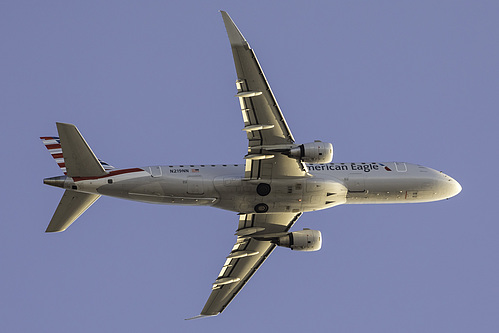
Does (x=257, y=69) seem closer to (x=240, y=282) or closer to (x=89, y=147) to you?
(x=89, y=147)

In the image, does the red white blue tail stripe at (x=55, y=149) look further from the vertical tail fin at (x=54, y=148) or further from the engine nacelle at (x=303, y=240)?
the engine nacelle at (x=303, y=240)

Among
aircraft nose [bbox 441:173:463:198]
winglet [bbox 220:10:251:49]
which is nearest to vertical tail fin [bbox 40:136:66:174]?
winglet [bbox 220:10:251:49]

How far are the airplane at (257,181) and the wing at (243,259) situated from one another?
78 mm

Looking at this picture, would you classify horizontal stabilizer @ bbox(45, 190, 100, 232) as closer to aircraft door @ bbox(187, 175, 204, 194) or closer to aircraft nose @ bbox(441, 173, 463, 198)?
aircraft door @ bbox(187, 175, 204, 194)

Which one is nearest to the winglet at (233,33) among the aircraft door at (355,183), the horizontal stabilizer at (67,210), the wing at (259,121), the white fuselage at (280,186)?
the wing at (259,121)

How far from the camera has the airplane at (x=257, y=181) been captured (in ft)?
171

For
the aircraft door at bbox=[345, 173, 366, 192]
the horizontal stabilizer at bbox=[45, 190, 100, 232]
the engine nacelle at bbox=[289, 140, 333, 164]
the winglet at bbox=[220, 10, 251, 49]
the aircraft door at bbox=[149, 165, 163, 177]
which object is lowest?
the horizontal stabilizer at bbox=[45, 190, 100, 232]

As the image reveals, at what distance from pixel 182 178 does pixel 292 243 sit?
9.80 metres

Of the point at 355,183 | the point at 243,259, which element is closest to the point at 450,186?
the point at 355,183

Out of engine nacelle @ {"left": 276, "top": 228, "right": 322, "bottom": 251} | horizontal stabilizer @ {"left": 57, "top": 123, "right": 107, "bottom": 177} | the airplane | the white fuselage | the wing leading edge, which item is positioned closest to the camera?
the wing leading edge

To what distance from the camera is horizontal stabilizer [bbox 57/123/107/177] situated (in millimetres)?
52000

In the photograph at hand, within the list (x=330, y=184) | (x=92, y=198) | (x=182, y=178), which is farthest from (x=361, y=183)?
(x=92, y=198)

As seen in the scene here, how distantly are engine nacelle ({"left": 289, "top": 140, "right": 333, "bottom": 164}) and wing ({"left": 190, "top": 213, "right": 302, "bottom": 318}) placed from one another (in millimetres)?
8204

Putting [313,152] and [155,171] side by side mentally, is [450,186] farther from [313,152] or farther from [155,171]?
[155,171]
